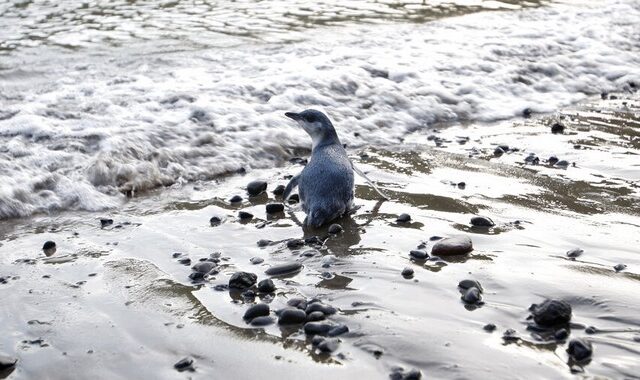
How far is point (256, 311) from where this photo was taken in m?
3.65

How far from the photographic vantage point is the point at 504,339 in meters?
3.34

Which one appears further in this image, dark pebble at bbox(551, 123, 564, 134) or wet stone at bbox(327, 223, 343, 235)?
dark pebble at bbox(551, 123, 564, 134)

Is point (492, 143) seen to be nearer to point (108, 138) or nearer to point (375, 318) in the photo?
point (108, 138)

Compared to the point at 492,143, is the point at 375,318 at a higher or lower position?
higher

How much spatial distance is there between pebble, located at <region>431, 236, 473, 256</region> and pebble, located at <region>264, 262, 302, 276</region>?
78 centimetres

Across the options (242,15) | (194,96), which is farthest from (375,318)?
(242,15)

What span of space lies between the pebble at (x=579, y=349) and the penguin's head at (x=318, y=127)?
2.86 metres

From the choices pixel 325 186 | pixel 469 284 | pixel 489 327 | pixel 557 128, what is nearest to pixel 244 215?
pixel 325 186

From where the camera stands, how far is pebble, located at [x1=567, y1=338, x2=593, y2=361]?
315 centimetres

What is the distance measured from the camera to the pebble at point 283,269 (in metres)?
4.22

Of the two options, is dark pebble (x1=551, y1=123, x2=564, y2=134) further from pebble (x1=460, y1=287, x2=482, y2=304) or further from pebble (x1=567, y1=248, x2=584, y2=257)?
pebble (x1=460, y1=287, x2=482, y2=304)

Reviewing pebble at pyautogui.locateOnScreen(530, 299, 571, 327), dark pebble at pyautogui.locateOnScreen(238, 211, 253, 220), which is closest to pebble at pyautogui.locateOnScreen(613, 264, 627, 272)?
pebble at pyautogui.locateOnScreen(530, 299, 571, 327)

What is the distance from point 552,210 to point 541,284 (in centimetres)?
138

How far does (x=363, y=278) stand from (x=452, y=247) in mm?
580
